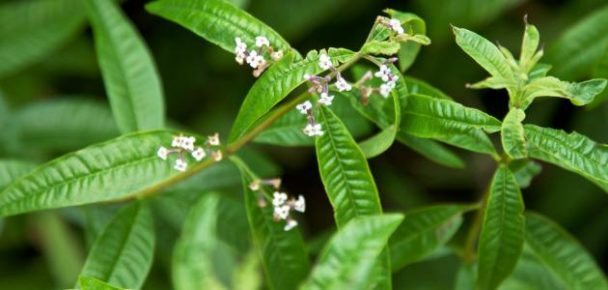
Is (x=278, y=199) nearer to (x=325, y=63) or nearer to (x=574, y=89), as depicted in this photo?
(x=325, y=63)

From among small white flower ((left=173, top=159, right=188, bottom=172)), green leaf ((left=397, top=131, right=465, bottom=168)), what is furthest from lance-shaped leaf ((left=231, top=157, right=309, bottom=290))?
green leaf ((left=397, top=131, right=465, bottom=168))

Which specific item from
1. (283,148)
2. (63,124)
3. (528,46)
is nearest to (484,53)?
(528,46)

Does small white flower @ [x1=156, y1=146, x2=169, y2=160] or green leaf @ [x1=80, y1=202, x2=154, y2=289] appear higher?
small white flower @ [x1=156, y1=146, x2=169, y2=160]

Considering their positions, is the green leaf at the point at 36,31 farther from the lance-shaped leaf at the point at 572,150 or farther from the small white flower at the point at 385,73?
the lance-shaped leaf at the point at 572,150

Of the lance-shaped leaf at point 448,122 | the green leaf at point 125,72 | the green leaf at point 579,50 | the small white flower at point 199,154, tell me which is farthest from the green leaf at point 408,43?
the green leaf at point 125,72

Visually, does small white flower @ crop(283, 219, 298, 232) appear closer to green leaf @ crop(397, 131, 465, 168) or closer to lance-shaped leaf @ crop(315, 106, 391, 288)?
lance-shaped leaf @ crop(315, 106, 391, 288)

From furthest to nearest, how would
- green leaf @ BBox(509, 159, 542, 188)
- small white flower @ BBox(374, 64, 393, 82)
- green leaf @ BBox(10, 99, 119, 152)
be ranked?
green leaf @ BBox(10, 99, 119, 152), green leaf @ BBox(509, 159, 542, 188), small white flower @ BBox(374, 64, 393, 82)

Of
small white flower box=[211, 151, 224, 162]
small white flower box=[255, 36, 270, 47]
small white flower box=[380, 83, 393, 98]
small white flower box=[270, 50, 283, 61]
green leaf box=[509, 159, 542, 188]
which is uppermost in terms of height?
small white flower box=[255, 36, 270, 47]
